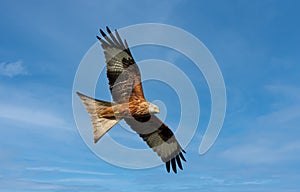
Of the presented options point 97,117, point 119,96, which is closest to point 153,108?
point 119,96

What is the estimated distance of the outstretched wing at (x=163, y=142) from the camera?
16.5 meters

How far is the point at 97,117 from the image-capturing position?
533 inches

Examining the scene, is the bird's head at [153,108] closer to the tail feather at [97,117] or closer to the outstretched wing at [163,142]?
the tail feather at [97,117]

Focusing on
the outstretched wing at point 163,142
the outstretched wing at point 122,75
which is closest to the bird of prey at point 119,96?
the outstretched wing at point 122,75

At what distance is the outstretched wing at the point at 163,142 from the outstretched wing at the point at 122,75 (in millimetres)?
2602

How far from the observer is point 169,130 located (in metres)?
16.6

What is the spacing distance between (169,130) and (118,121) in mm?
3479

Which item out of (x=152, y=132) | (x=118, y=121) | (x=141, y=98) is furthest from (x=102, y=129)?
(x=152, y=132)

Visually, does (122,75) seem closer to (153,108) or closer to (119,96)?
(119,96)

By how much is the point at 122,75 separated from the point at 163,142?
179 inches

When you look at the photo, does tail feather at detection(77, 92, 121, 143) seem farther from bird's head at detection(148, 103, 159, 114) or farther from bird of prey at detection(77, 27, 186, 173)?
bird's head at detection(148, 103, 159, 114)

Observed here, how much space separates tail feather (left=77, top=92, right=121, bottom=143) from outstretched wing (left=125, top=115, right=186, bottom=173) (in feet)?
9.34

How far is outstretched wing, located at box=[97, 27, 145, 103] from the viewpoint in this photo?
45.3 feet

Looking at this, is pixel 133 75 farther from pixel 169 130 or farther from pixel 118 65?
pixel 169 130
